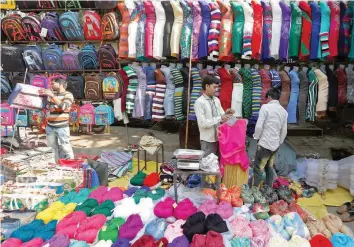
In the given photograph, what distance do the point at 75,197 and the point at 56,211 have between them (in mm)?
337

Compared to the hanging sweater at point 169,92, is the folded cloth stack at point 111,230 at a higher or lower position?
lower

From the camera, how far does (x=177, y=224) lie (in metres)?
2.69

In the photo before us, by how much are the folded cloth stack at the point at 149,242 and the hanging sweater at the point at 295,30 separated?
3.72 metres

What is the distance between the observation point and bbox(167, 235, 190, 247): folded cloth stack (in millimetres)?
2346

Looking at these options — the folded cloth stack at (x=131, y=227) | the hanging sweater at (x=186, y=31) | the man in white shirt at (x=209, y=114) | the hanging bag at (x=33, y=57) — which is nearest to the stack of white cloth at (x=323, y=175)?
the man in white shirt at (x=209, y=114)

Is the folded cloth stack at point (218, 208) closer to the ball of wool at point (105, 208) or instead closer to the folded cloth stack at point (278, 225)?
the folded cloth stack at point (278, 225)

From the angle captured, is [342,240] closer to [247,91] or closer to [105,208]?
[105,208]

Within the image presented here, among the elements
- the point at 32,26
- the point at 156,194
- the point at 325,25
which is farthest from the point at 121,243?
the point at 32,26

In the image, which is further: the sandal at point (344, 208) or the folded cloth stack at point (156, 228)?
the sandal at point (344, 208)

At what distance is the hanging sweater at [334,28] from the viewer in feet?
15.5

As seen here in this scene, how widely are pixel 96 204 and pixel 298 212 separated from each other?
6.41ft

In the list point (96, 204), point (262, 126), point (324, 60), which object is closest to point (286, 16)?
point (324, 60)

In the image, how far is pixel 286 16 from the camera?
15.8 ft

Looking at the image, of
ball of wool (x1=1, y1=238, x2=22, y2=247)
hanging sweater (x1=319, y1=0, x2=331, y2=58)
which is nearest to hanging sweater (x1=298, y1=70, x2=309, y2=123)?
hanging sweater (x1=319, y1=0, x2=331, y2=58)
